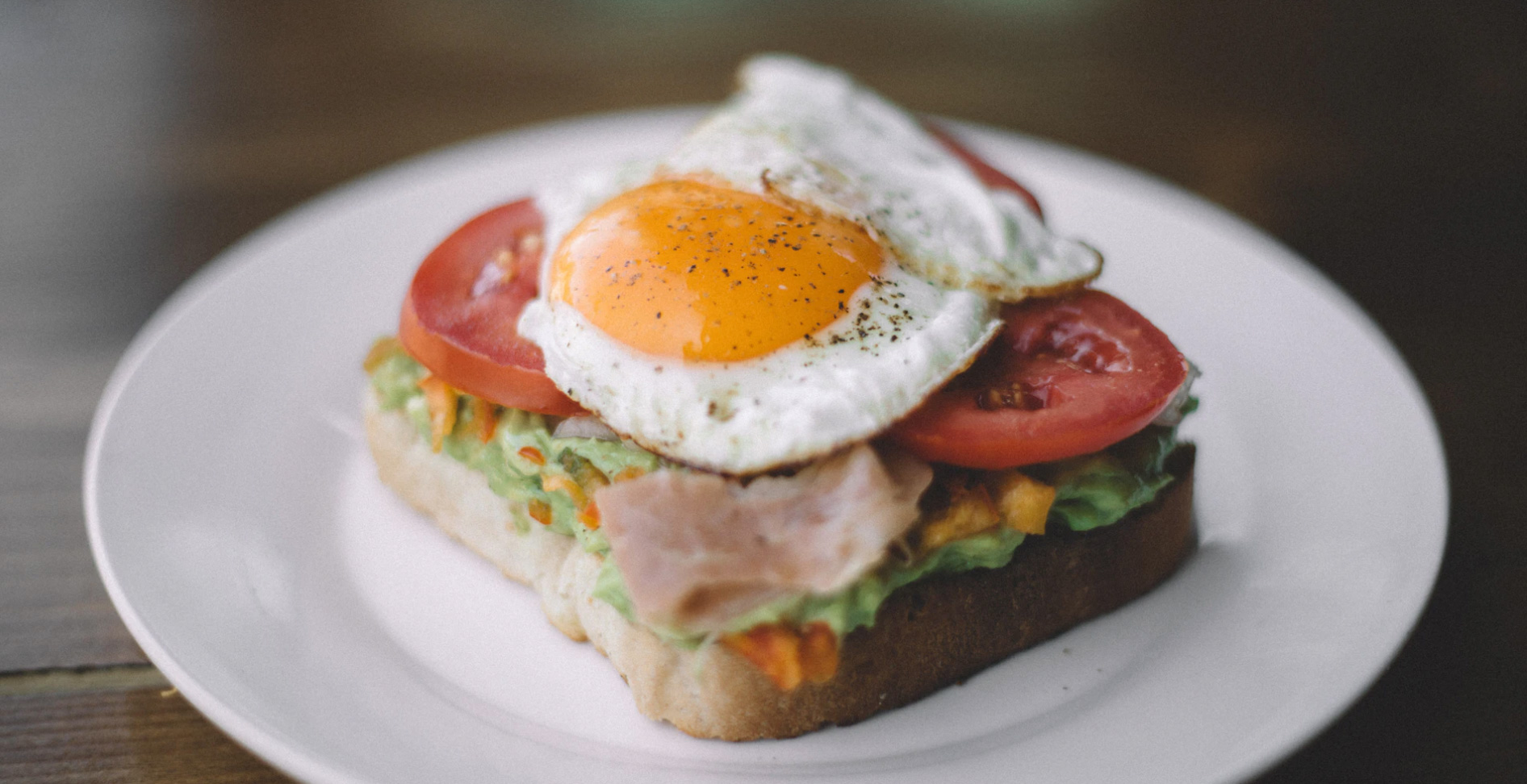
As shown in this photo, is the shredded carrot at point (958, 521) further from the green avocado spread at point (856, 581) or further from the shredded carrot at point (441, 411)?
the shredded carrot at point (441, 411)

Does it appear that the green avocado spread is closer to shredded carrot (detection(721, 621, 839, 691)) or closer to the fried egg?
shredded carrot (detection(721, 621, 839, 691))

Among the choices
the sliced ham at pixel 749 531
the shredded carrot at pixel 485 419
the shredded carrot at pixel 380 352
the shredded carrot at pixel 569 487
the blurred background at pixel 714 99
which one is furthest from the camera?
the shredded carrot at pixel 380 352

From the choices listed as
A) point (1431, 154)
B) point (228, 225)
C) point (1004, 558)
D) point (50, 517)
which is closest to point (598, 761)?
point (1004, 558)

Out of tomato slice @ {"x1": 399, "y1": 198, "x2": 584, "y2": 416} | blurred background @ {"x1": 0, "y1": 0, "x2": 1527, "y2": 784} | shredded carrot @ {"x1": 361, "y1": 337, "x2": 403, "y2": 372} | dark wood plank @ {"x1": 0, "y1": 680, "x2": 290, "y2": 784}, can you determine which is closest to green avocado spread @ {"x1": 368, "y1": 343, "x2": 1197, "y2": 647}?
tomato slice @ {"x1": 399, "y1": 198, "x2": 584, "y2": 416}

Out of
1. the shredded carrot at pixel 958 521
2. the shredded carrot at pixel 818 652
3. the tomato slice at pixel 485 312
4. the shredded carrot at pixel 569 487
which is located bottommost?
the shredded carrot at pixel 818 652

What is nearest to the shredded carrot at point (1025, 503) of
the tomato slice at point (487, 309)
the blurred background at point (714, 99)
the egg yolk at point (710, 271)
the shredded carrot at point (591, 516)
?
the egg yolk at point (710, 271)

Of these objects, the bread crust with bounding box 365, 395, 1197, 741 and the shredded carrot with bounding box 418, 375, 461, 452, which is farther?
the shredded carrot with bounding box 418, 375, 461, 452
